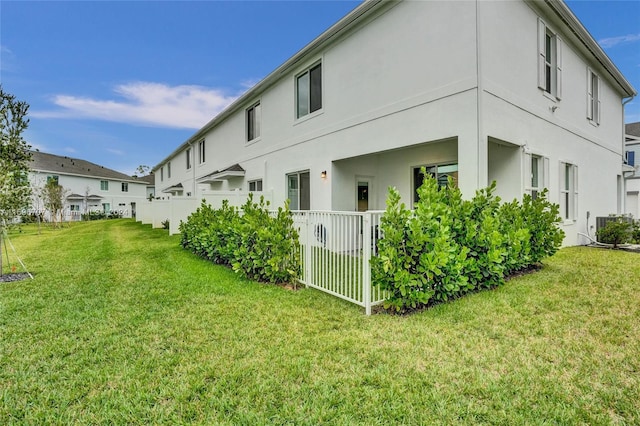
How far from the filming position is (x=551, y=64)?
332 inches

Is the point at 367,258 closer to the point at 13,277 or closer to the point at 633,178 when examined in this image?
the point at 13,277

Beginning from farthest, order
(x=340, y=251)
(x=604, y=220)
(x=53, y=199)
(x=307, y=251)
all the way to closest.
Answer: (x=53, y=199) → (x=604, y=220) → (x=307, y=251) → (x=340, y=251)

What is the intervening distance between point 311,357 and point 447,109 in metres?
5.66

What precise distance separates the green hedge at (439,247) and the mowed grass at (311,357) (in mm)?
326

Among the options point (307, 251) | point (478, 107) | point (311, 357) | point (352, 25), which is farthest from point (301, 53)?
point (311, 357)

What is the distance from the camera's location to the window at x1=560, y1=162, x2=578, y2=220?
9.34 metres

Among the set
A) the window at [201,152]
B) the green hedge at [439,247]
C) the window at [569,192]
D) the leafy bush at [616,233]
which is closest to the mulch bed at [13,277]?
the green hedge at [439,247]

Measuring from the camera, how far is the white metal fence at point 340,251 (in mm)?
4496

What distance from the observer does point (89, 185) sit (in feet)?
126

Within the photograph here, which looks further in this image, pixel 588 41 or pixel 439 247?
pixel 588 41

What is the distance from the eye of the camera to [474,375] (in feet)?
9.18

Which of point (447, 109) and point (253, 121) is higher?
point (253, 121)

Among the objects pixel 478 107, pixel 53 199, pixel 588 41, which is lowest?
pixel 53 199

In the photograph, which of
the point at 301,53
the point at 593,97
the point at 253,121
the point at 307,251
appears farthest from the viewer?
the point at 253,121
